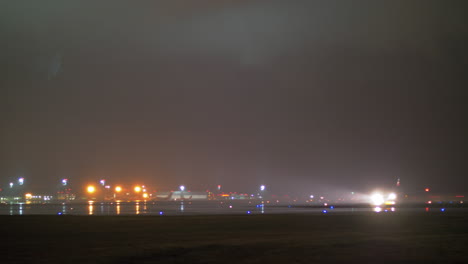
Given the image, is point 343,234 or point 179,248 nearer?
point 179,248

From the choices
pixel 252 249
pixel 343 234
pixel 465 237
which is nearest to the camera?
pixel 252 249

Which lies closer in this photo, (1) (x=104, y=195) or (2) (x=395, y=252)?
(2) (x=395, y=252)

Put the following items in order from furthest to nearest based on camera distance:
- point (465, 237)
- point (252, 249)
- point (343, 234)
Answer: point (343, 234) < point (465, 237) < point (252, 249)

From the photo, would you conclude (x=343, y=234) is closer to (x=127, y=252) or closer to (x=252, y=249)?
(x=252, y=249)

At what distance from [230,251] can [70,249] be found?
8351 mm

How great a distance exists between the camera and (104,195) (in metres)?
193

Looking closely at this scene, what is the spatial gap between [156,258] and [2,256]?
7381 millimetres

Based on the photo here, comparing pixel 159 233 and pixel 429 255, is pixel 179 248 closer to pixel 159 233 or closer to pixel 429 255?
pixel 159 233

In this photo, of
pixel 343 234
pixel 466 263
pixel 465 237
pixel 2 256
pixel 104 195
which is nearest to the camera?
pixel 466 263

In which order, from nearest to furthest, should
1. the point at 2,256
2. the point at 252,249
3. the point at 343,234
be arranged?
the point at 2,256 → the point at 252,249 → the point at 343,234

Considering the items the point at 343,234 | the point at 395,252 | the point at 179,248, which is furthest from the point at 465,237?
the point at 179,248

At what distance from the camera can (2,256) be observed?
790 inches

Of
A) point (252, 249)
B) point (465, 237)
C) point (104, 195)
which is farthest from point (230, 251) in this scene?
point (104, 195)

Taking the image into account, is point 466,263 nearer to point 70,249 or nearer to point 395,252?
point 395,252
